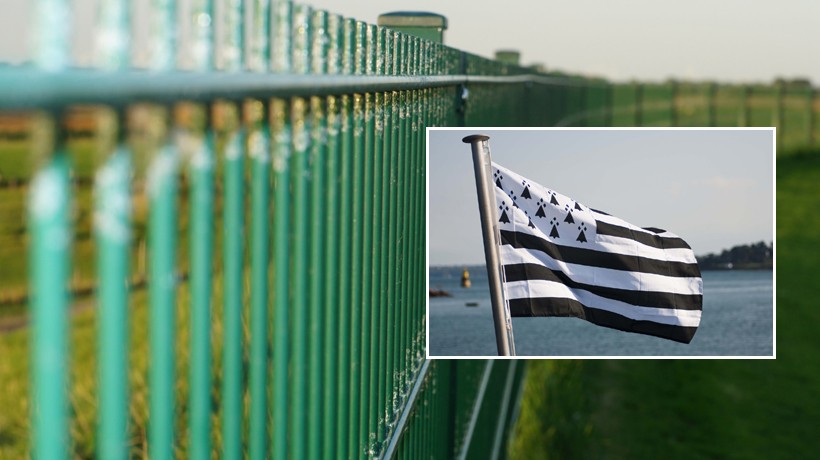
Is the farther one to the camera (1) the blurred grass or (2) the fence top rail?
(1) the blurred grass

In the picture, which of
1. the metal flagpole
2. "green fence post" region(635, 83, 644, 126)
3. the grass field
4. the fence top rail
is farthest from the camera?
"green fence post" region(635, 83, 644, 126)

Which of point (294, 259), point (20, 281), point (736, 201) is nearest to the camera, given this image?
point (20, 281)

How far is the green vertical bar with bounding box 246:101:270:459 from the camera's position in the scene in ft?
6.89

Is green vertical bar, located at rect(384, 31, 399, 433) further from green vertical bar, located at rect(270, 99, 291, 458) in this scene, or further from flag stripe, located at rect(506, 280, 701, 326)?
green vertical bar, located at rect(270, 99, 291, 458)

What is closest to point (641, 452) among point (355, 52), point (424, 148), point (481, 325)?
point (481, 325)

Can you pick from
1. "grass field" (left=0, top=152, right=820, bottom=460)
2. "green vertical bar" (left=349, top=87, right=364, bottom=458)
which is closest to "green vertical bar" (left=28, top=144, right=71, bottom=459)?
"green vertical bar" (left=349, top=87, right=364, bottom=458)

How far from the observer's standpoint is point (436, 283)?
4719 millimetres

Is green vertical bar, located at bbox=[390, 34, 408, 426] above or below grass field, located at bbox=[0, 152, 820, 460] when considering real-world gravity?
above

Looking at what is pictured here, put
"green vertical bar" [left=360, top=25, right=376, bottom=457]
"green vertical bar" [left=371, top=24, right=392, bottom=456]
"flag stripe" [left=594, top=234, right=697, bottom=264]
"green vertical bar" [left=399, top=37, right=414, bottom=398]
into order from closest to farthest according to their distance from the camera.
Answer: "green vertical bar" [left=360, top=25, right=376, bottom=457]
"green vertical bar" [left=371, top=24, right=392, bottom=456]
"green vertical bar" [left=399, top=37, right=414, bottom=398]
"flag stripe" [left=594, top=234, right=697, bottom=264]

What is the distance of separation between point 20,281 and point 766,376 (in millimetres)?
13584

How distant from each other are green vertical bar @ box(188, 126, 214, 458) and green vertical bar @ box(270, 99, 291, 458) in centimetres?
44

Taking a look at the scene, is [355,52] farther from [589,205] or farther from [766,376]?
[766,376]

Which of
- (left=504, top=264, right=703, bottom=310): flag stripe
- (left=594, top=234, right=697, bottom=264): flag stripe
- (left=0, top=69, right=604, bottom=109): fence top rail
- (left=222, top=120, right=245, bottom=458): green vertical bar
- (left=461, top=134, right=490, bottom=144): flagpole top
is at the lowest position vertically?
(left=504, top=264, right=703, bottom=310): flag stripe

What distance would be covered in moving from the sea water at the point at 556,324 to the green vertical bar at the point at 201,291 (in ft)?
8.66
